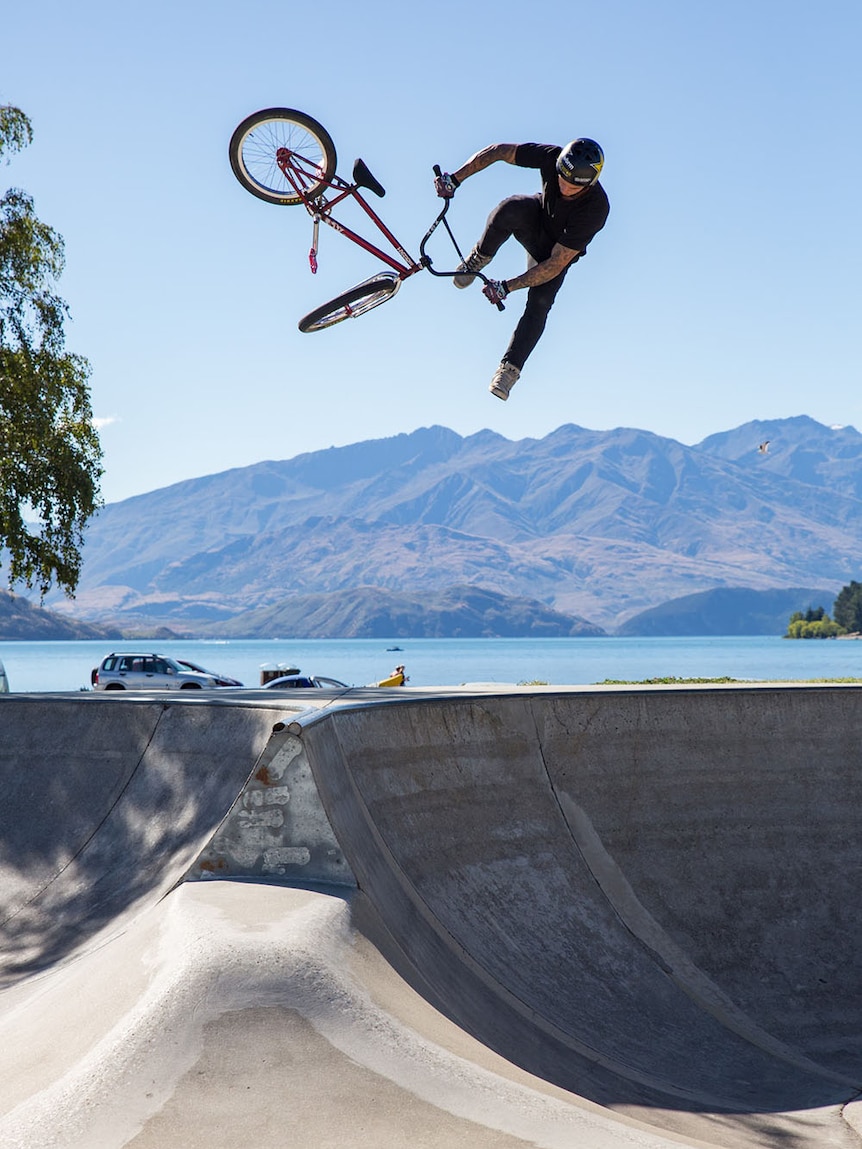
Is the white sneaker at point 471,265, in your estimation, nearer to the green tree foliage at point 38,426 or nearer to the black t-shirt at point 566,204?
the black t-shirt at point 566,204

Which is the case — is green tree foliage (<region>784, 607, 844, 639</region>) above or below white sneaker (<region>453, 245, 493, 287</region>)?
below

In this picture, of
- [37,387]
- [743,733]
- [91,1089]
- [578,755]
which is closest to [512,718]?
[578,755]

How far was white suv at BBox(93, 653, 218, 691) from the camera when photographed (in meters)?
27.0

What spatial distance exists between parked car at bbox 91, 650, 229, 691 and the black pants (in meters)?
19.1

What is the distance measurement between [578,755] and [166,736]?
12.3 feet

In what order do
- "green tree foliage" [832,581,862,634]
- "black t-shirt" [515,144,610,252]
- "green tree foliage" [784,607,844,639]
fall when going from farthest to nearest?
"green tree foliage" [784,607,844,639], "green tree foliage" [832,581,862,634], "black t-shirt" [515,144,610,252]

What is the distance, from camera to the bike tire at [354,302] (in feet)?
30.7

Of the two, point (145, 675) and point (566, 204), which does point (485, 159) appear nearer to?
point (566, 204)

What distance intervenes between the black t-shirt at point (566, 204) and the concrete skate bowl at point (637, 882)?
13.5 ft

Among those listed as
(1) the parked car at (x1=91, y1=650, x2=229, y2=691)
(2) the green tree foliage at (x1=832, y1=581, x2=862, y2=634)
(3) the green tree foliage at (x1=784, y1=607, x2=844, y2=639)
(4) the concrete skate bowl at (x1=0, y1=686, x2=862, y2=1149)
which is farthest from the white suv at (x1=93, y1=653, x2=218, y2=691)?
(3) the green tree foliage at (x1=784, y1=607, x2=844, y2=639)

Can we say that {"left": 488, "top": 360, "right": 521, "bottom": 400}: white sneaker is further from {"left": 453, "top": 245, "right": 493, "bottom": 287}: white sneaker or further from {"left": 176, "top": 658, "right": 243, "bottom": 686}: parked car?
{"left": 176, "top": 658, "right": 243, "bottom": 686}: parked car

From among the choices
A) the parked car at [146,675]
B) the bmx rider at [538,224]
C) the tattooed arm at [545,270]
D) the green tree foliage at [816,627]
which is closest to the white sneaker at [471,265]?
the bmx rider at [538,224]

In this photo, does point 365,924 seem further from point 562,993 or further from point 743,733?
point 743,733

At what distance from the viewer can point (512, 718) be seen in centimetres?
948
